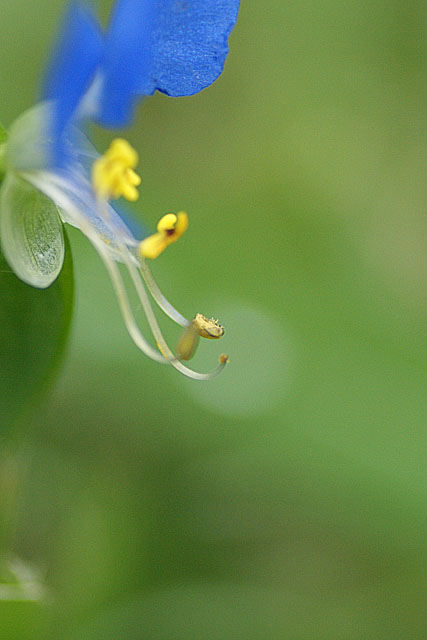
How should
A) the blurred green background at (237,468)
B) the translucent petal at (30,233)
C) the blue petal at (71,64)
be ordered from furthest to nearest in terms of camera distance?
the blurred green background at (237,468), the translucent petal at (30,233), the blue petal at (71,64)

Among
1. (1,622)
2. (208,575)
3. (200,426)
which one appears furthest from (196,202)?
(1,622)

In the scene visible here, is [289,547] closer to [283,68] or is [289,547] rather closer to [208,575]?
[208,575]

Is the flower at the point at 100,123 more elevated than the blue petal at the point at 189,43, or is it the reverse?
the blue petal at the point at 189,43

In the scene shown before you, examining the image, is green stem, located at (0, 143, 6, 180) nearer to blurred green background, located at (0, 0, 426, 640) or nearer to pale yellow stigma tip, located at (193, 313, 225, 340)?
pale yellow stigma tip, located at (193, 313, 225, 340)

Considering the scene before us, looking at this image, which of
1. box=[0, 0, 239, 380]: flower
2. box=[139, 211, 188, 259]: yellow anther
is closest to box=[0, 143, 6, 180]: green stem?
box=[0, 0, 239, 380]: flower

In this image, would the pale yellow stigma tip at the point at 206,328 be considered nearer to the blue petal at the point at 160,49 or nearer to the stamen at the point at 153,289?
the stamen at the point at 153,289

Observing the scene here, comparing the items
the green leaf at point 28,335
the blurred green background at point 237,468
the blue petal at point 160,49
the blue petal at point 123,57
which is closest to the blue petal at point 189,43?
the blue petal at point 160,49

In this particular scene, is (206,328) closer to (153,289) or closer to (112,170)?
(153,289)

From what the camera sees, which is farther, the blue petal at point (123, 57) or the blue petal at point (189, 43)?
the blue petal at point (189, 43)
